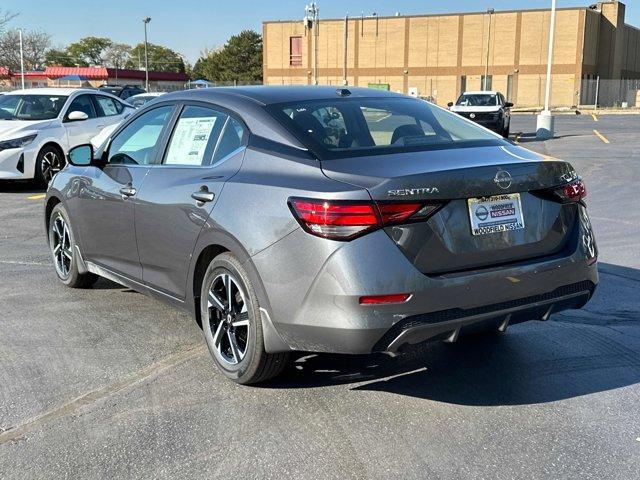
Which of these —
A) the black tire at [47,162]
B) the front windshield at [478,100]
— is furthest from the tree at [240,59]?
the black tire at [47,162]

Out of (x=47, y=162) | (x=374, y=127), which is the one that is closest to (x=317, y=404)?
(x=374, y=127)

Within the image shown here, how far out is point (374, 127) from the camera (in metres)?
4.50

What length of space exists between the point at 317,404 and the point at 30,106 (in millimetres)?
11331

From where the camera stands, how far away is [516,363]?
445 centimetres

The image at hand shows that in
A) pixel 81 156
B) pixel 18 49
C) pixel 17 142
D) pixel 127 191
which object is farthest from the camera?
pixel 18 49

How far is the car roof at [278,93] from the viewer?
439 cm

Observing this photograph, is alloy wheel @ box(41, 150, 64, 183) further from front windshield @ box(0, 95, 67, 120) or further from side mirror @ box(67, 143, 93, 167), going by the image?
side mirror @ box(67, 143, 93, 167)

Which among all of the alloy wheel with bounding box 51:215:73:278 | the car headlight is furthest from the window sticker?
the car headlight

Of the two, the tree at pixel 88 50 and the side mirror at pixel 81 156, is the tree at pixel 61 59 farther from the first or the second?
the side mirror at pixel 81 156

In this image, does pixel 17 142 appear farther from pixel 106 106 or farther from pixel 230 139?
pixel 230 139

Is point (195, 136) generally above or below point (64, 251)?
above

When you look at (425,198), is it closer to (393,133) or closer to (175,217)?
(393,133)

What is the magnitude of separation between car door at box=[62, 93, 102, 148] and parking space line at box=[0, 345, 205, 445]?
368 inches

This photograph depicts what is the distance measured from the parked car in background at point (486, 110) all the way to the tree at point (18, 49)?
114 ft
